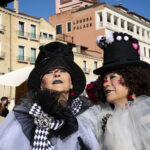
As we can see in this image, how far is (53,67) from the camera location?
2.23 meters

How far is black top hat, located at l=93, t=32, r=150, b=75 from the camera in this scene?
231 cm

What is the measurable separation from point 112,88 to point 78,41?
36030 mm

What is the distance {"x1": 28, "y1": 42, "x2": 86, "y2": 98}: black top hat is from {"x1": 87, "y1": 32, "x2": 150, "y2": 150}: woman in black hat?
234 millimetres

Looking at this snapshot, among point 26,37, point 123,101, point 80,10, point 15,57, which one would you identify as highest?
point 80,10

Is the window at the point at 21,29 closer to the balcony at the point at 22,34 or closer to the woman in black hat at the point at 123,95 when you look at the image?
the balcony at the point at 22,34

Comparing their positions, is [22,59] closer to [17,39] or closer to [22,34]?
[17,39]

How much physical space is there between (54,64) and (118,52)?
568 millimetres

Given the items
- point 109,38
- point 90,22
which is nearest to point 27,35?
point 90,22

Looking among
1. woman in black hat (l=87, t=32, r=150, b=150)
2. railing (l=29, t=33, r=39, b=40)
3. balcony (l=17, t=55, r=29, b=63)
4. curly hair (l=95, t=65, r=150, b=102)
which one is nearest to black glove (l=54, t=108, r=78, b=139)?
woman in black hat (l=87, t=32, r=150, b=150)

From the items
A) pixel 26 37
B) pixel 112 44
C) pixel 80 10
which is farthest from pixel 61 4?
pixel 112 44

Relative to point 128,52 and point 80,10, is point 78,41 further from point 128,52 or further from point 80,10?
point 128,52

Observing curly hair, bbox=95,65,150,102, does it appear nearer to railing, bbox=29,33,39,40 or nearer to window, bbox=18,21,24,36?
window, bbox=18,21,24,36

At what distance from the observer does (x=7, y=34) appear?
24656mm

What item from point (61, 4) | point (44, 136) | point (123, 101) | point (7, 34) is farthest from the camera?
point (61, 4)
